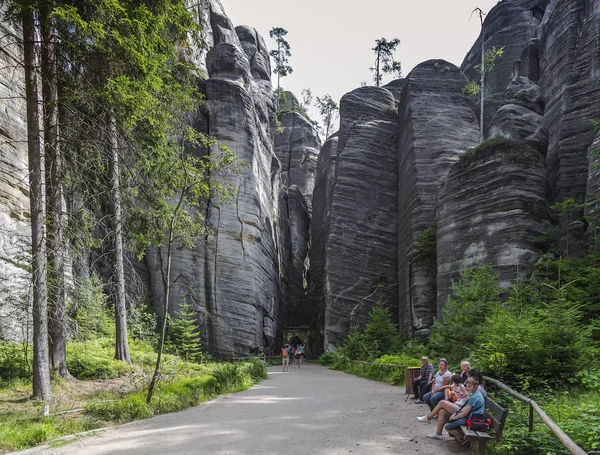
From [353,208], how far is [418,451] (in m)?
29.7

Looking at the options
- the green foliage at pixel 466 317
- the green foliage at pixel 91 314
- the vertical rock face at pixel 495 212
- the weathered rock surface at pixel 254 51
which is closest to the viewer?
the green foliage at pixel 466 317

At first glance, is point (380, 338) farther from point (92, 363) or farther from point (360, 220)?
point (92, 363)

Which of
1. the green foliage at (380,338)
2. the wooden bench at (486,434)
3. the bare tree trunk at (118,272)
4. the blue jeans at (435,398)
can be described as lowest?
the green foliage at (380,338)

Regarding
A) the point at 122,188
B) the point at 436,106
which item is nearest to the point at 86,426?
the point at 122,188

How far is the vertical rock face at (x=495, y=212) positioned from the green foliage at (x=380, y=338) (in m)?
3.27

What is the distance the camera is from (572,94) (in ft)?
84.3

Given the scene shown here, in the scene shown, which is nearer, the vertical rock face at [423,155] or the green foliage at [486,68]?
the vertical rock face at [423,155]

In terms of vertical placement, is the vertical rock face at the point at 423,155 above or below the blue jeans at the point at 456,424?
above

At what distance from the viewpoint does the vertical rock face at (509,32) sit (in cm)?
3906

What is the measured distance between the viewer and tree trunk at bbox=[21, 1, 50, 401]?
9273mm

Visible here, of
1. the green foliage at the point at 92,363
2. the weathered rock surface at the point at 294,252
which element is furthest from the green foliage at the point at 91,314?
the weathered rock surface at the point at 294,252

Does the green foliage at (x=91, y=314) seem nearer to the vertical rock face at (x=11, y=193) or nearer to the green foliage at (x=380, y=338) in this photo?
the vertical rock face at (x=11, y=193)

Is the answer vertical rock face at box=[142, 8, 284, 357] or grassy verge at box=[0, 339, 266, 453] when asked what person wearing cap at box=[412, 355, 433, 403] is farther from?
vertical rock face at box=[142, 8, 284, 357]

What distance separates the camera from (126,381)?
12.4m
